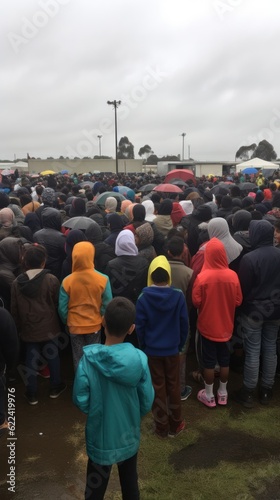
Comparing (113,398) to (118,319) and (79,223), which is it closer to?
(118,319)

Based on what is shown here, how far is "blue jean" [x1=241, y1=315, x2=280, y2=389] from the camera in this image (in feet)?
12.1

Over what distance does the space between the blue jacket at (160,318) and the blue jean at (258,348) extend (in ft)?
2.78

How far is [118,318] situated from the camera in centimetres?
224

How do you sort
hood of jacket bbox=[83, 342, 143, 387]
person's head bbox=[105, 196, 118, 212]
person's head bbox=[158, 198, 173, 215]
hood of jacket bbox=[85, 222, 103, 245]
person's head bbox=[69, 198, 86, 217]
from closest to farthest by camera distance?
1. hood of jacket bbox=[83, 342, 143, 387]
2. hood of jacket bbox=[85, 222, 103, 245]
3. person's head bbox=[158, 198, 173, 215]
4. person's head bbox=[69, 198, 86, 217]
5. person's head bbox=[105, 196, 118, 212]

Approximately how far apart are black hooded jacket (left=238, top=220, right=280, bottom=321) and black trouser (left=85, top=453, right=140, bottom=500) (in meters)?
1.94

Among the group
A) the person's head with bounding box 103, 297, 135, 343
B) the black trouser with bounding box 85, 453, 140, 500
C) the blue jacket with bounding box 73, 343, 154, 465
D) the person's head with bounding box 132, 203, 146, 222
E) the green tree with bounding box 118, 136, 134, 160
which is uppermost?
the green tree with bounding box 118, 136, 134, 160

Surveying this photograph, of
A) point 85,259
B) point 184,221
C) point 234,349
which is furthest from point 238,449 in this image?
point 184,221

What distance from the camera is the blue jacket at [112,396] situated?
83.9 inches

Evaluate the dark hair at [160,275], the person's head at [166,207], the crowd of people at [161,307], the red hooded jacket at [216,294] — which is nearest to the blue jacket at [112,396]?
the crowd of people at [161,307]

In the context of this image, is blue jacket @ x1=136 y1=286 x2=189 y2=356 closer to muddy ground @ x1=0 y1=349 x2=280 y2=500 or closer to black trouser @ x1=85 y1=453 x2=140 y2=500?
muddy ground @ x1=0 y1=349 x2=280 y2=500

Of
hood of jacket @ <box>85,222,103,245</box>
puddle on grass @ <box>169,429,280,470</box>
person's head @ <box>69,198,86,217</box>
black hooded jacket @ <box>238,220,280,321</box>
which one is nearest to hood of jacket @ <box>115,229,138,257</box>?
hood of jacket @ <box>85,222,103,245</box>

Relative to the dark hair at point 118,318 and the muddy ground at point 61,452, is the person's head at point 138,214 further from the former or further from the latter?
the dark hair at point 118,318

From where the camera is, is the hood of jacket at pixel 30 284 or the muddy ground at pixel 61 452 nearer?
the muddy ground at pixel 61 452

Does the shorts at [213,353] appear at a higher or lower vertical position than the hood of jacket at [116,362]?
lower
